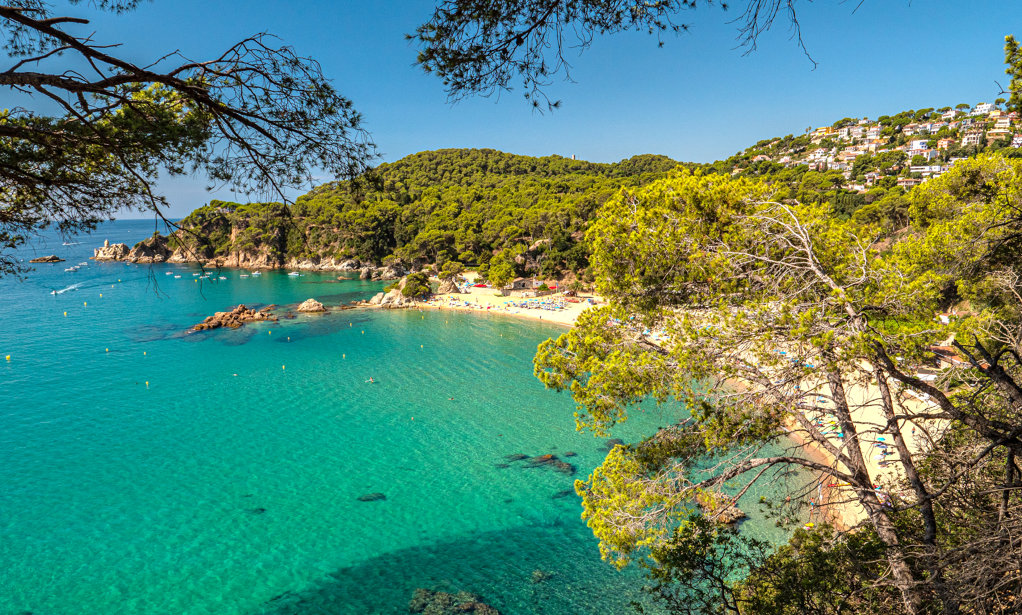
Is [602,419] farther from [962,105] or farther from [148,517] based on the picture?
[962,105]

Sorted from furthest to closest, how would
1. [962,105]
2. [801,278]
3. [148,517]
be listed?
[962,105]
[148,517]
[801,278]

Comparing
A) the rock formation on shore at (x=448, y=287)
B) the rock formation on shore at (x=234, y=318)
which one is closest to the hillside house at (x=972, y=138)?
the rock formation on shore at (x=448, y=287)

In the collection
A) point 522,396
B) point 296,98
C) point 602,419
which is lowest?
point 522,396

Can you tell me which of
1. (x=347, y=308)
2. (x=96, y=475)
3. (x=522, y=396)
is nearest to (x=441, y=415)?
(x=522, y=396)

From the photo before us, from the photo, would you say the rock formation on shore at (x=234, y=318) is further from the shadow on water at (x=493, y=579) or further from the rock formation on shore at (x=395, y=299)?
the shadow on water at (x=493, y=579)

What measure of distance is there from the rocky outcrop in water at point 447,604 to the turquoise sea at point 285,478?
0.94 ft

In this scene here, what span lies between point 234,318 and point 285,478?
989 inches

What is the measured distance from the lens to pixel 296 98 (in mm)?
4328

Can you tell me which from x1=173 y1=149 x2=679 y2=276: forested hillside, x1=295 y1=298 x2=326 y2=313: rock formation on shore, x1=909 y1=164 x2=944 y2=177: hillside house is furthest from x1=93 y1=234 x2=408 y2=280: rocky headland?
x1=909 y1=164 x2=944 y2=177: hillside house

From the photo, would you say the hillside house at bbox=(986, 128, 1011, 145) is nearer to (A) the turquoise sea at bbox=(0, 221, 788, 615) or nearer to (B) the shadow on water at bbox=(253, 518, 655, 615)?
(A) the turquoise sea at bbox=(0, 221, 788, 615)

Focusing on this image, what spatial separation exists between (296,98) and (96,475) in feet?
58.4

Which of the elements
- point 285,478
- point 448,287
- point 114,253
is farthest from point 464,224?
point 114,253

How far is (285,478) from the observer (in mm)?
14578

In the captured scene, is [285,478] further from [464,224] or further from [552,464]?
[464,224]
